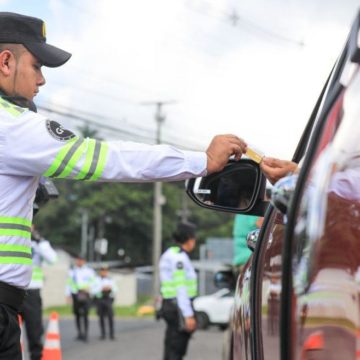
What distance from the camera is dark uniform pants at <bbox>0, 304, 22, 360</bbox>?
7.39ft

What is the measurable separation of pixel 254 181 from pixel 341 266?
0.99 m

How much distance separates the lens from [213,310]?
20.8m

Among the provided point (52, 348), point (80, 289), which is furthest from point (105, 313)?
point (52, 348)

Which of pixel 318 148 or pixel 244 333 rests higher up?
pixel 318 148

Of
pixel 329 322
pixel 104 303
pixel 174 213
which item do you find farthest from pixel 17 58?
pixel 174 213

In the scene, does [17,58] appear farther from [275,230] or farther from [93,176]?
[275,230]

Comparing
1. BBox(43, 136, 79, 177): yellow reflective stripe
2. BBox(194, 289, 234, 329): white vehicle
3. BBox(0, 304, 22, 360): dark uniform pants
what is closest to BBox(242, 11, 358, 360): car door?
BBox(43, 136, 79, 177): yellow reflective stripe

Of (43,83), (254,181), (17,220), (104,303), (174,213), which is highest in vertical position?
(174,213)

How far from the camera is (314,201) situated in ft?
4.58

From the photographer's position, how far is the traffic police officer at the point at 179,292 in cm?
719

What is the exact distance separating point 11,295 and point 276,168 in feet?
3.02

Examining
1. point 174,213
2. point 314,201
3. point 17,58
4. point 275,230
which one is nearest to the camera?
point 314,201

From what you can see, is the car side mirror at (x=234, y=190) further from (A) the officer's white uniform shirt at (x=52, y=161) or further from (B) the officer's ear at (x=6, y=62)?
(B) the officer's ear at (x=6, y=62)

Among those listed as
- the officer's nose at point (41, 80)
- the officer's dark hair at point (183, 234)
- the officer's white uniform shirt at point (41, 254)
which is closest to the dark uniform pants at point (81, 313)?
the officer's white uniform shirt at point (41, 254)
